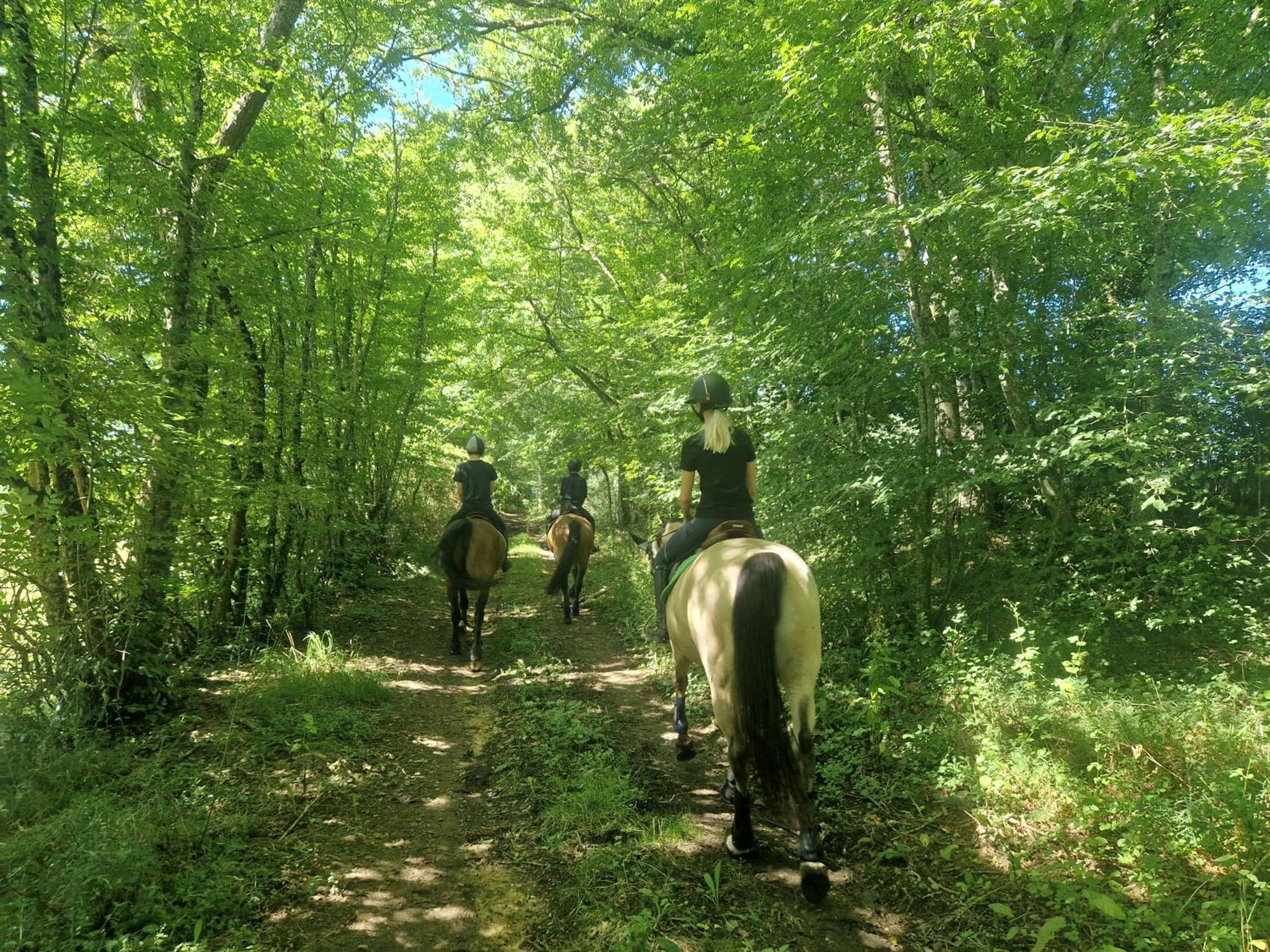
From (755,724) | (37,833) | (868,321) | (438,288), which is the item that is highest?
(438,288)

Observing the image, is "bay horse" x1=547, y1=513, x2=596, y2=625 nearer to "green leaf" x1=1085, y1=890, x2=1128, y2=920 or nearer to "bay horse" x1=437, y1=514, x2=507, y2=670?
"bay horse" x1=437, y1=514, x2=507, y2=670

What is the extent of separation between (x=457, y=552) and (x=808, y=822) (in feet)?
15.9

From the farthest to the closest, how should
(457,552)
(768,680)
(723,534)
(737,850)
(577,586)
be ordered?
1. (577,586)
2. (457,552)
3. (723,534)
4. (737,850)
5. (768,680)

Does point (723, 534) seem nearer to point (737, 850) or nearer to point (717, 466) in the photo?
point (717, 466)

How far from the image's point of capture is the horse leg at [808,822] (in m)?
2.70

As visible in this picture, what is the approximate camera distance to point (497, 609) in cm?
920

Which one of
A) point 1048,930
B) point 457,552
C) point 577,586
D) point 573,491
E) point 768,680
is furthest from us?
point 573,491

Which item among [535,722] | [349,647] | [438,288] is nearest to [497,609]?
[349,647]

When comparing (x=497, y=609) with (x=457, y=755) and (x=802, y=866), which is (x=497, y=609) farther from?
(x=802, y=866)

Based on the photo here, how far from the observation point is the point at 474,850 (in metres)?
3.20

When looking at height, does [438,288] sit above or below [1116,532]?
above

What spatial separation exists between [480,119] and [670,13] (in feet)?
12.9

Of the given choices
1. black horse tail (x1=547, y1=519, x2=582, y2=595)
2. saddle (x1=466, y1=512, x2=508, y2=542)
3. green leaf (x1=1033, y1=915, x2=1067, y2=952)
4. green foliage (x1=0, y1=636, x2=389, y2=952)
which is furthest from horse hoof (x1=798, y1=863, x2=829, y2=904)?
black horse tail (x1=547, y1=519, x2=582, y2=595)

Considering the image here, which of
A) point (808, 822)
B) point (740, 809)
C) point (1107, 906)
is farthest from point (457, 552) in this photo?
point (1107, 906)
